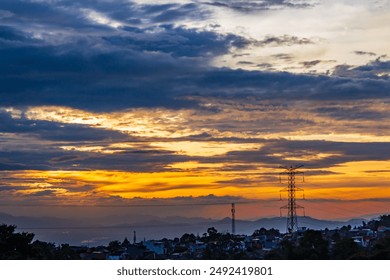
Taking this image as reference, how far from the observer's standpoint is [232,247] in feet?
63.1

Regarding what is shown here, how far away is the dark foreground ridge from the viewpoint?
1341cm

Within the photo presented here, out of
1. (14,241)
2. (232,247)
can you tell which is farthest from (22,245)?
(232,247)

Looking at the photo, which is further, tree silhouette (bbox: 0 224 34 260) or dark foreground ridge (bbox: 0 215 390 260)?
tree silhouette (bbox: 0 224 34 260)

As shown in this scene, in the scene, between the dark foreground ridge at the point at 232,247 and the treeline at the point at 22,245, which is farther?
the treeline at the point at 22,245

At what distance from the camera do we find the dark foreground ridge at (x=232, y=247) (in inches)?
528

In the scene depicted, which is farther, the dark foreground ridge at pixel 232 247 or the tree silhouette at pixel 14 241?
the tree silhouette at pixel 14 241

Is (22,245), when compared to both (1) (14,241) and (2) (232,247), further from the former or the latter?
(2) (232,247)

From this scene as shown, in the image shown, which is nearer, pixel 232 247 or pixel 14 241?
pixel 232 247

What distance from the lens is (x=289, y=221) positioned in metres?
Result: 26.5

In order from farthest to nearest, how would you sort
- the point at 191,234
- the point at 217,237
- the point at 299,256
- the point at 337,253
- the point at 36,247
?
the point at 191,234 → the point at 217,237 → the point at 36,247 → the point at 337,253 → the point at 299,256
